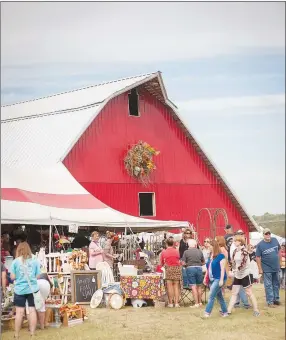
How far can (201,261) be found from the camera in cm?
1076

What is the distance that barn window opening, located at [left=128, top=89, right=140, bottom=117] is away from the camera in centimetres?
1889

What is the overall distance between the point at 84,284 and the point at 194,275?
191 cm

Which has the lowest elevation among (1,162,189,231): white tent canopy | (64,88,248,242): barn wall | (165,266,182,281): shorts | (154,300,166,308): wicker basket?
(154,300,166,308): wicker basket

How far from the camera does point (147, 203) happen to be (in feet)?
62.9

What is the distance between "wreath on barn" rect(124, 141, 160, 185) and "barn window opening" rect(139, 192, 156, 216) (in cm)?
62

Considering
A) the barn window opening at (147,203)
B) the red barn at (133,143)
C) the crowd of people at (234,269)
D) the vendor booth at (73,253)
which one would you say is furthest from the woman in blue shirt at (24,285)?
the barn window opening at (147,203)

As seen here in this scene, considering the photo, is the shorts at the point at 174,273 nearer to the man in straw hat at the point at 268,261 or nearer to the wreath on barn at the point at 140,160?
the man in straw hat at the point at 268,261

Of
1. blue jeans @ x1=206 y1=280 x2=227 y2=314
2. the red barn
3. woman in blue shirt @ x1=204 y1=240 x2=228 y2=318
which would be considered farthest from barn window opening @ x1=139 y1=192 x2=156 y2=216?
woman in blue shirt @ x1=204 y1=240 x2=228 y2=318

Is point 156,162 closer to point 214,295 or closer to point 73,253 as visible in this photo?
point 73,253

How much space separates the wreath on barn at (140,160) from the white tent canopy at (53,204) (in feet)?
12.4

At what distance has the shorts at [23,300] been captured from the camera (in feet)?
26.6

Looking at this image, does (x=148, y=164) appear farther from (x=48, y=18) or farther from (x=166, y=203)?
(x=48, y=18)

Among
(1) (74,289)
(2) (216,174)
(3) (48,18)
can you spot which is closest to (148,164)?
(2) (216,174)

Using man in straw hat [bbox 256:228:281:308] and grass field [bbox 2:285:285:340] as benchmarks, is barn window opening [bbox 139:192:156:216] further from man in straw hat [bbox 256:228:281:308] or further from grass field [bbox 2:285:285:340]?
grass field [bbox 2:285:285:340]
